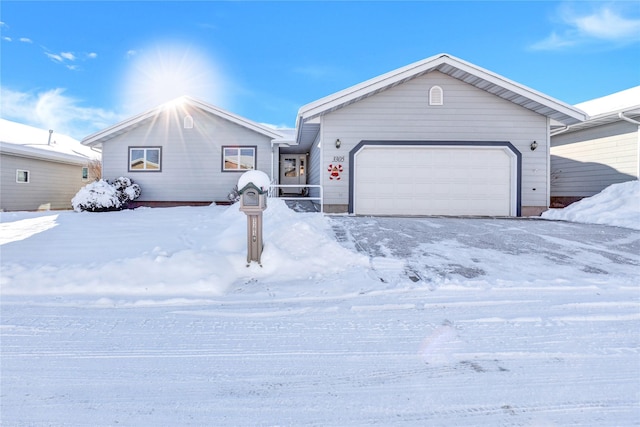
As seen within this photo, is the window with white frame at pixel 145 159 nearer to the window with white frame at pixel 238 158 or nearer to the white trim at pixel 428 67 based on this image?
the window with white frame at pixel 238 158

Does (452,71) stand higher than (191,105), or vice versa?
(191,105)

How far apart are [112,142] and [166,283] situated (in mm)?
12263

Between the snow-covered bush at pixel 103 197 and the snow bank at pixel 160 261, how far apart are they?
5.37 metres

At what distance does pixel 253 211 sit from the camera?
14.4 ft

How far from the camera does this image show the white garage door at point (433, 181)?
9.53 metres

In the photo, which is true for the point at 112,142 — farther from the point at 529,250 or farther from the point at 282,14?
the point at 529,250

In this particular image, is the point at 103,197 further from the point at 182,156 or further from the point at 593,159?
the point at 593,159

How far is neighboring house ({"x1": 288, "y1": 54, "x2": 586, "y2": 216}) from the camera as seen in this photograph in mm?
9484

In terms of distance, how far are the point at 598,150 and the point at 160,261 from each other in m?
14.6

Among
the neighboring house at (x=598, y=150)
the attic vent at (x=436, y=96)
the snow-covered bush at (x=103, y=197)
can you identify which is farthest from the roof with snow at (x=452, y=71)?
the snow-covered bush at (x=103, y=197)

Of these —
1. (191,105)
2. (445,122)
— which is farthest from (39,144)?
(445,122)

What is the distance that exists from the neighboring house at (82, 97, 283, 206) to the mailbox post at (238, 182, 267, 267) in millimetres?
9106

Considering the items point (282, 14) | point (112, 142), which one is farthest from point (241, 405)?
point (112, 142)

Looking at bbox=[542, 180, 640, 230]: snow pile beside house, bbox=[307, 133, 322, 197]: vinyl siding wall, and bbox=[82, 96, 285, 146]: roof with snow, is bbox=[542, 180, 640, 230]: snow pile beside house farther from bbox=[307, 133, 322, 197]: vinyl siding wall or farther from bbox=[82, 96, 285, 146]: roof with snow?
bbox=[82, 96, 285, 146]: roof with snow
